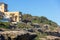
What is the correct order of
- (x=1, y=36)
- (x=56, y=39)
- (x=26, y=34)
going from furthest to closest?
(x=56, y=39) < (x=26, y=34) < (x=1, y=36)

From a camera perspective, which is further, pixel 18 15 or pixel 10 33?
pixel 18 15

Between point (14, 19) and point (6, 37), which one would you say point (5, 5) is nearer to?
point (14, 19)

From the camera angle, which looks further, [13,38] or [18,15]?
[18,15]


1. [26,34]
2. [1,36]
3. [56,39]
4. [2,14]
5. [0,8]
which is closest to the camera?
[1,36]

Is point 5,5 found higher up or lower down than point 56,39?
higher up

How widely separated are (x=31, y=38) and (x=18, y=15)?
86.5 ft

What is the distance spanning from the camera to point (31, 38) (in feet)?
121

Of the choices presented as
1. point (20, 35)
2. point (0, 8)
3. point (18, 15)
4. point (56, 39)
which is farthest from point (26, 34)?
point (0, 8)

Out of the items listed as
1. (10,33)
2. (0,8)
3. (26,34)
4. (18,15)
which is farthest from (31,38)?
(0,8)

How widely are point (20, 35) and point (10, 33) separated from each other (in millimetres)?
1219

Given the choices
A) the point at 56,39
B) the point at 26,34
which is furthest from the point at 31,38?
the point at 56,39

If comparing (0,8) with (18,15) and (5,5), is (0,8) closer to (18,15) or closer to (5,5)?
(5,5)

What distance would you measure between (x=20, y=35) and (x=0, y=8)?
3446 centimetres

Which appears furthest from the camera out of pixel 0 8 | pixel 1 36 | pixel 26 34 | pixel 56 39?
pixel 0 8
